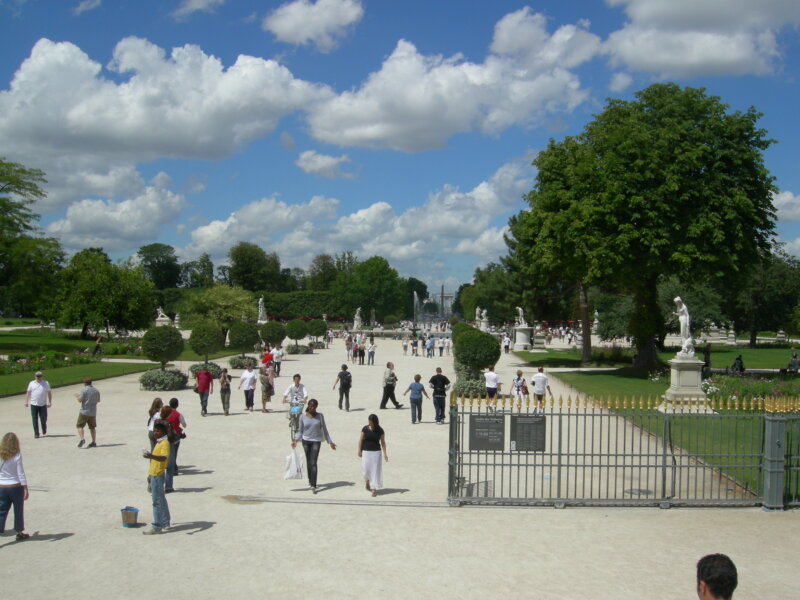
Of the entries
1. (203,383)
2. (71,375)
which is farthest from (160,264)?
(203,383)

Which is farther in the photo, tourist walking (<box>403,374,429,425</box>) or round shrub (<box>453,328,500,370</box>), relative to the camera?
round shrub (<box>453,328,500,370</box>)

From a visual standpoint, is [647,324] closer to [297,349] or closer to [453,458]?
[453,458]

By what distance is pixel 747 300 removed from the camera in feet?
193

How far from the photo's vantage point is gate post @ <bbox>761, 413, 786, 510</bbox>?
36.3 ft

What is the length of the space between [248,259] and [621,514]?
362ft

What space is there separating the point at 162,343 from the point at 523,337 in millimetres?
32756

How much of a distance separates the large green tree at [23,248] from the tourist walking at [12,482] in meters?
42.0

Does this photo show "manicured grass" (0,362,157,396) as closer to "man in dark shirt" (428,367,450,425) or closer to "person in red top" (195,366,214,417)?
"person in red top" (195,366,214,417)

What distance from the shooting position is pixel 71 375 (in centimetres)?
3014

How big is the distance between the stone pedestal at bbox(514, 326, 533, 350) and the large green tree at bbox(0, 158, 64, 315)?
108 feet

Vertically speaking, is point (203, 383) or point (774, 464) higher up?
point (203, 383)

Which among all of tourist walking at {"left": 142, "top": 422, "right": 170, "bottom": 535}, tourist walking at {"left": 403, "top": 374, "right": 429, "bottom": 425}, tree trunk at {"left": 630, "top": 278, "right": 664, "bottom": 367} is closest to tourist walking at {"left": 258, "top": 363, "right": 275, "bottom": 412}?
tourist walking at {"left": 403, "top": 374, "right": 429, "bottom": 425}

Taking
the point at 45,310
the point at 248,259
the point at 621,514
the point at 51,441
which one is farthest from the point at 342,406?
the point at 248,259

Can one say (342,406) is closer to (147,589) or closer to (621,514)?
(621,514)
